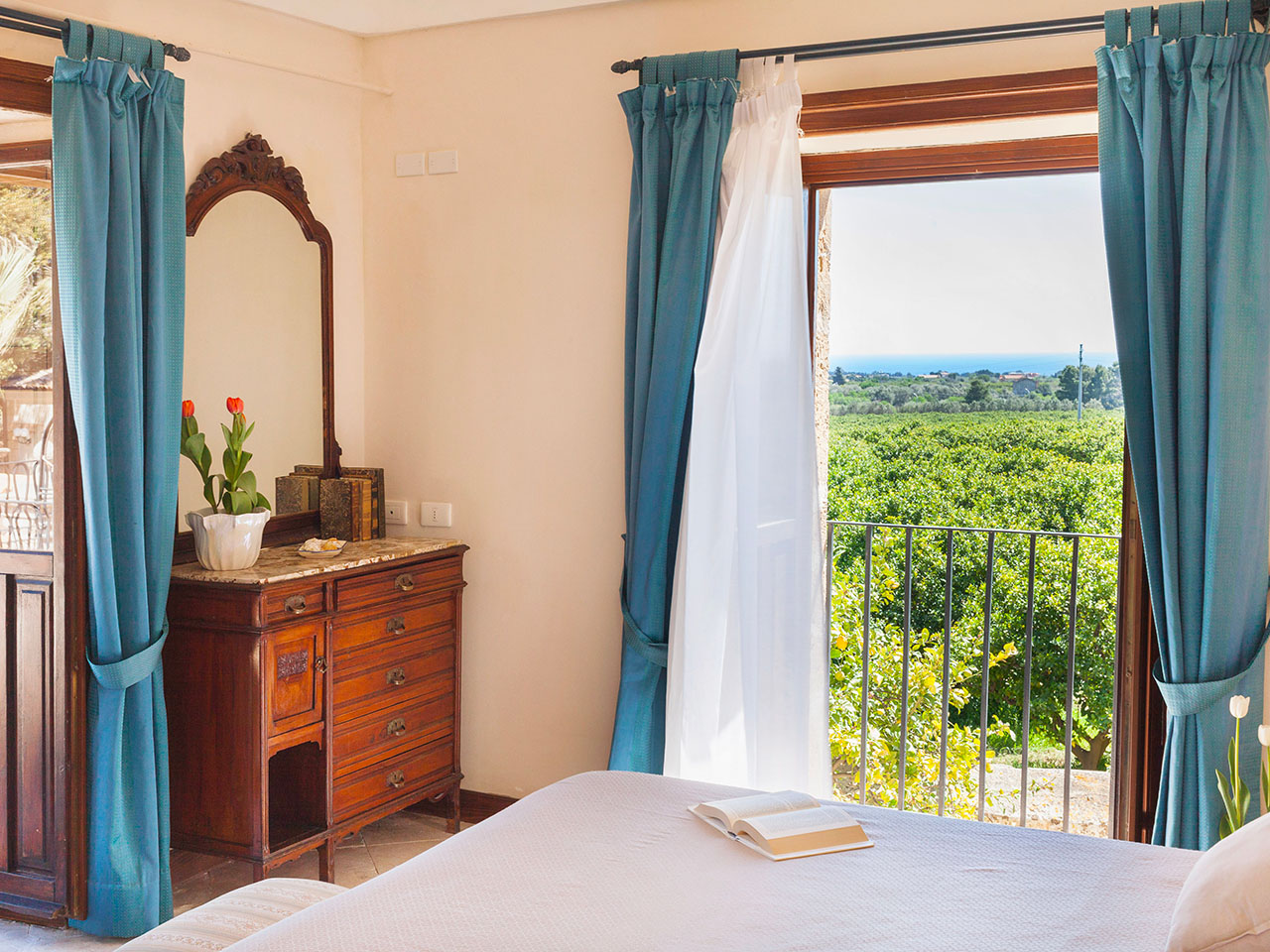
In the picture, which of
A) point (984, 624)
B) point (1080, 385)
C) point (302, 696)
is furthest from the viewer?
point (984, 624)

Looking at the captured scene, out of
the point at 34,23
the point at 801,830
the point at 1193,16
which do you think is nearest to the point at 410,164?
the point at 34,23

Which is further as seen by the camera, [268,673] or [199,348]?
[199,348]

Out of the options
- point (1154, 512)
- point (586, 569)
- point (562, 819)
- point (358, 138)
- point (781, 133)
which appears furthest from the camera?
point (358, 138)

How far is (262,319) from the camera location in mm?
3514

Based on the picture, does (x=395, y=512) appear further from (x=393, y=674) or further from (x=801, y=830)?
(x=801, y=830)

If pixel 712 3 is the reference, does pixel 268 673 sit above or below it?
below

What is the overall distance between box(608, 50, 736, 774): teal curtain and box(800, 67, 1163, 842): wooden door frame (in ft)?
1.10

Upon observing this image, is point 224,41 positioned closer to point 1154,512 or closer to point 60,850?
point 60,850

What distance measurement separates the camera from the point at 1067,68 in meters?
2.98

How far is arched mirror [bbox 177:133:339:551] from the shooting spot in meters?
3.29

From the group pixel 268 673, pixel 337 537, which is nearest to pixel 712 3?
pixel 337 537

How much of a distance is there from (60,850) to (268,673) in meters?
0.69

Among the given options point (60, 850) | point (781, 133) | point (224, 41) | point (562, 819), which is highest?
point (224, 41)

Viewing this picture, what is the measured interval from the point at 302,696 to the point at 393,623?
39 centimetres
